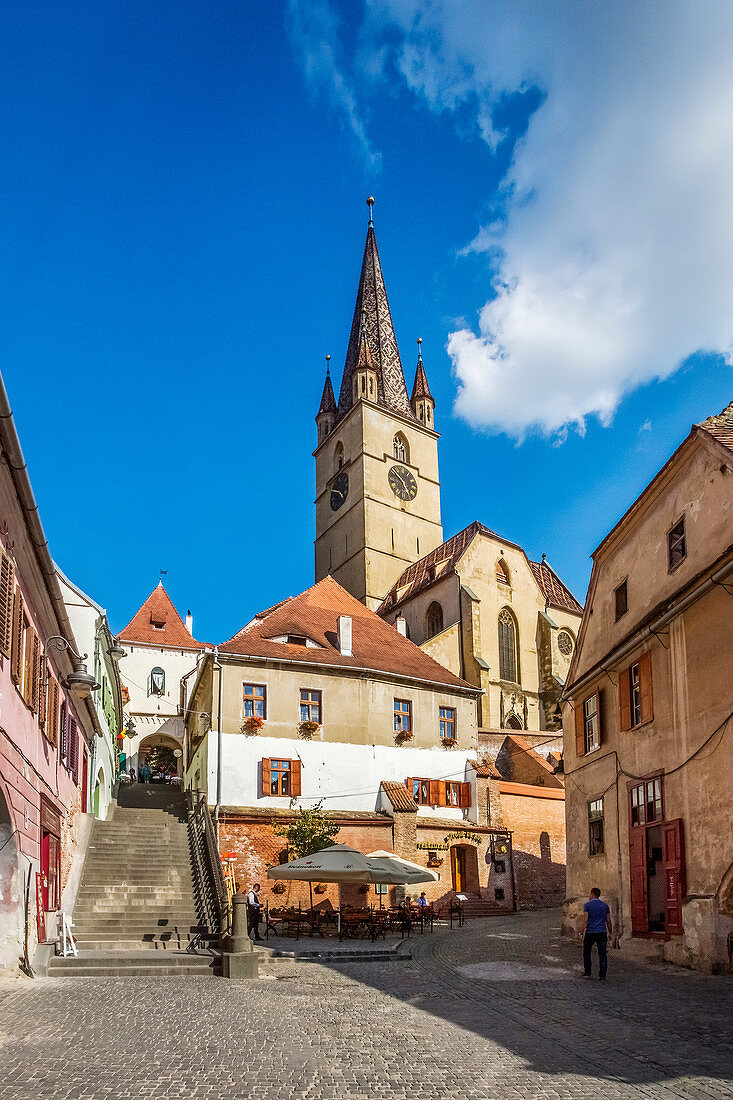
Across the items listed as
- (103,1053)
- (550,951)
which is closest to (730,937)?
(550,951)

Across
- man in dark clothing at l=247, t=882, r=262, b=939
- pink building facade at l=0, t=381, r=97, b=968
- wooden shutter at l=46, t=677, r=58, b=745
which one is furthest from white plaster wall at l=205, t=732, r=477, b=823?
wooden shutter at l=46, t=677, r=58, b=745

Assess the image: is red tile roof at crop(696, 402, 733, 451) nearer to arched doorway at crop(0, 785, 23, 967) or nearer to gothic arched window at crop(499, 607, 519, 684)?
arched doorway at crop(0, 785, 23, 967)

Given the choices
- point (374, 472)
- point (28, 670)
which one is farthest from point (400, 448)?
point (28, 670)

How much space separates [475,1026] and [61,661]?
10.8 metres

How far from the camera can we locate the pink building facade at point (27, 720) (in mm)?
12477

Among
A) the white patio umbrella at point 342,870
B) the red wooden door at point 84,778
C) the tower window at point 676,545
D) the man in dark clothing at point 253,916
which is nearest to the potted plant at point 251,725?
the man in dark clothing at point 253,916

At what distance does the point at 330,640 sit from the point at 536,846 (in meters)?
10.9

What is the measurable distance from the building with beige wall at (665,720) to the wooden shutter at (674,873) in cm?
2

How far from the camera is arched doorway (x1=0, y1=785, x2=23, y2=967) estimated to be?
42.8 feet

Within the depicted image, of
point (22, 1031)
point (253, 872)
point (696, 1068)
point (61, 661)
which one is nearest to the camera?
point (696, 1068)

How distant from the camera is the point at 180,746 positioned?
52688mm

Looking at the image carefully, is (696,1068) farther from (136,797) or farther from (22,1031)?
(136,797)

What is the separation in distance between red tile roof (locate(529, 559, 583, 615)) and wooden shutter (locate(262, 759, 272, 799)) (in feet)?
98.9

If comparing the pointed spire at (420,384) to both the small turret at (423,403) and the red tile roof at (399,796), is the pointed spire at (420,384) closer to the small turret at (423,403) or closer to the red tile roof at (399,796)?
the small turret at (423,403)
